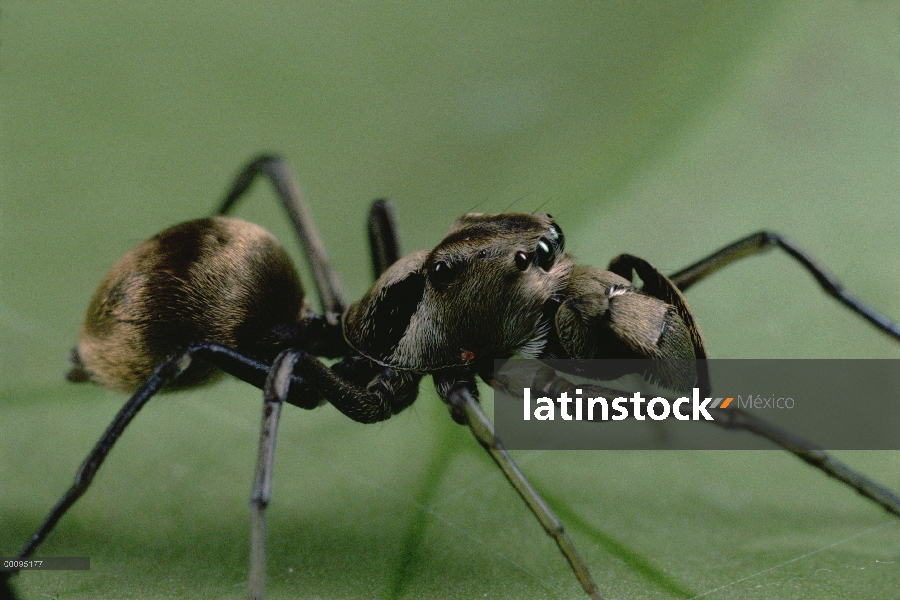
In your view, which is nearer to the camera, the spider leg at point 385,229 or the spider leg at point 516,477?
the spider leg at point 516,477

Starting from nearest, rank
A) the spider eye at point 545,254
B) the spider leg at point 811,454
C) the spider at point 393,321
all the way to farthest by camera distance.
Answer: the spider leg at point 811,454 → the spider at point 393,321 → the spider eye at point 545,254

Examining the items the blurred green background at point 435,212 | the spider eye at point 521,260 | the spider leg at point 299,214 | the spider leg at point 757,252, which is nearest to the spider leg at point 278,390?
the blurred green background at point 435,212

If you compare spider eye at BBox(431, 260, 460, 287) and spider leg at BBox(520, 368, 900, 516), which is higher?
spider eye at BBox(431, 260, 460, 287)

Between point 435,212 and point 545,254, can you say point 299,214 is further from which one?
point 545,254

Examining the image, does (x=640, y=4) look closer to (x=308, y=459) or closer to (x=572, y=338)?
(x=572, y=338)

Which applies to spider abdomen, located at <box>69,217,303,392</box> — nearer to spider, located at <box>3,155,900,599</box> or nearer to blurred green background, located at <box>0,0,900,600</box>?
spider, located at <box>3,155,900,599</box>

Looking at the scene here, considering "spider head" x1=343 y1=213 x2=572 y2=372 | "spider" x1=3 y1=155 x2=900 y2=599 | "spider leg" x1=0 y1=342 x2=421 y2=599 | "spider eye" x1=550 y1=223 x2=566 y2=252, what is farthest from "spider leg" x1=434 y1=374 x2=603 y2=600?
"spider eye" x1=550 y1=223 x2=566 y2=252

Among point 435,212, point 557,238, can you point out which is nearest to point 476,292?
point 557,238

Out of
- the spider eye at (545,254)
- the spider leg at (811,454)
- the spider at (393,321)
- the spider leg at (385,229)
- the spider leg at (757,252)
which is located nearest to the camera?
the spider leg at (811,454)

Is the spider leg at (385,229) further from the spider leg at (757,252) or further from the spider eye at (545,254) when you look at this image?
the spider leg at (757,252)
